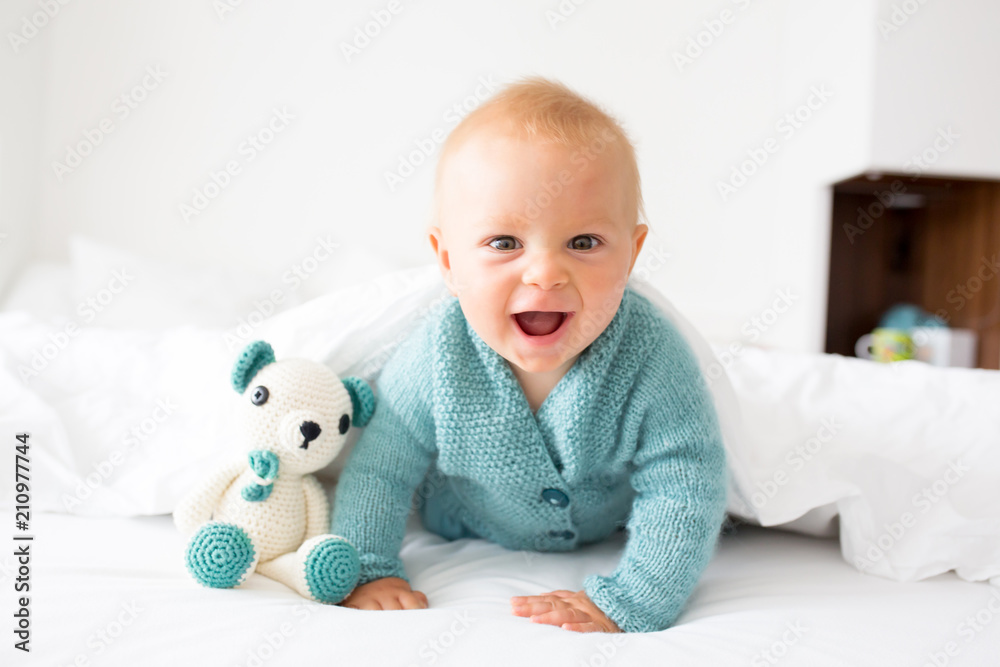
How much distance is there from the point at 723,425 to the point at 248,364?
0.59 m

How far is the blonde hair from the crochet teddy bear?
0.25m

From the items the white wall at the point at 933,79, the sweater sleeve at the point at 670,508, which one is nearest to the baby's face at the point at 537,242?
the sweater sleeve at the point at 670,508

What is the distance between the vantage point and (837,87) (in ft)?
6.99

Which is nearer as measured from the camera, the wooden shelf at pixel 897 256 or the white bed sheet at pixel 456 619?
the white bed sheet at pixel 456 619

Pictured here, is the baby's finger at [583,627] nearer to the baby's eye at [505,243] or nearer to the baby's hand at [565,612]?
the baby's hand at [565,612]

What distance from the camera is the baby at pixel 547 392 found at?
675mm

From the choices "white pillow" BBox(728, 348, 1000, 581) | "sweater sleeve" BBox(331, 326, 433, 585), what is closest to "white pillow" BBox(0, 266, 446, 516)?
"sweater sleeve" BBox(331, 326, 433, 585)

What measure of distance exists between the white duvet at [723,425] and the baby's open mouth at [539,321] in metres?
0.25

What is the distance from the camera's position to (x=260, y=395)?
0.76m

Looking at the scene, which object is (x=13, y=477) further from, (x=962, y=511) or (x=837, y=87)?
(x=837, y=87)

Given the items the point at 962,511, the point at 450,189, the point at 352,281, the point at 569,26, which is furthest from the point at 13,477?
the point at 569,26

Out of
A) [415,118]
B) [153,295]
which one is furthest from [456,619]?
[415,118]

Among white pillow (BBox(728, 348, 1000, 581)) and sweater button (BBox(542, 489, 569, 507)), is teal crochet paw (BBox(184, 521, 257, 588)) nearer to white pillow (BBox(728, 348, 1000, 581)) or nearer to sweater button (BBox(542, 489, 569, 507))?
sweater button (BBox(542, 489, 569, 507))

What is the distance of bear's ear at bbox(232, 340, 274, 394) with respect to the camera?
784 millimetres
